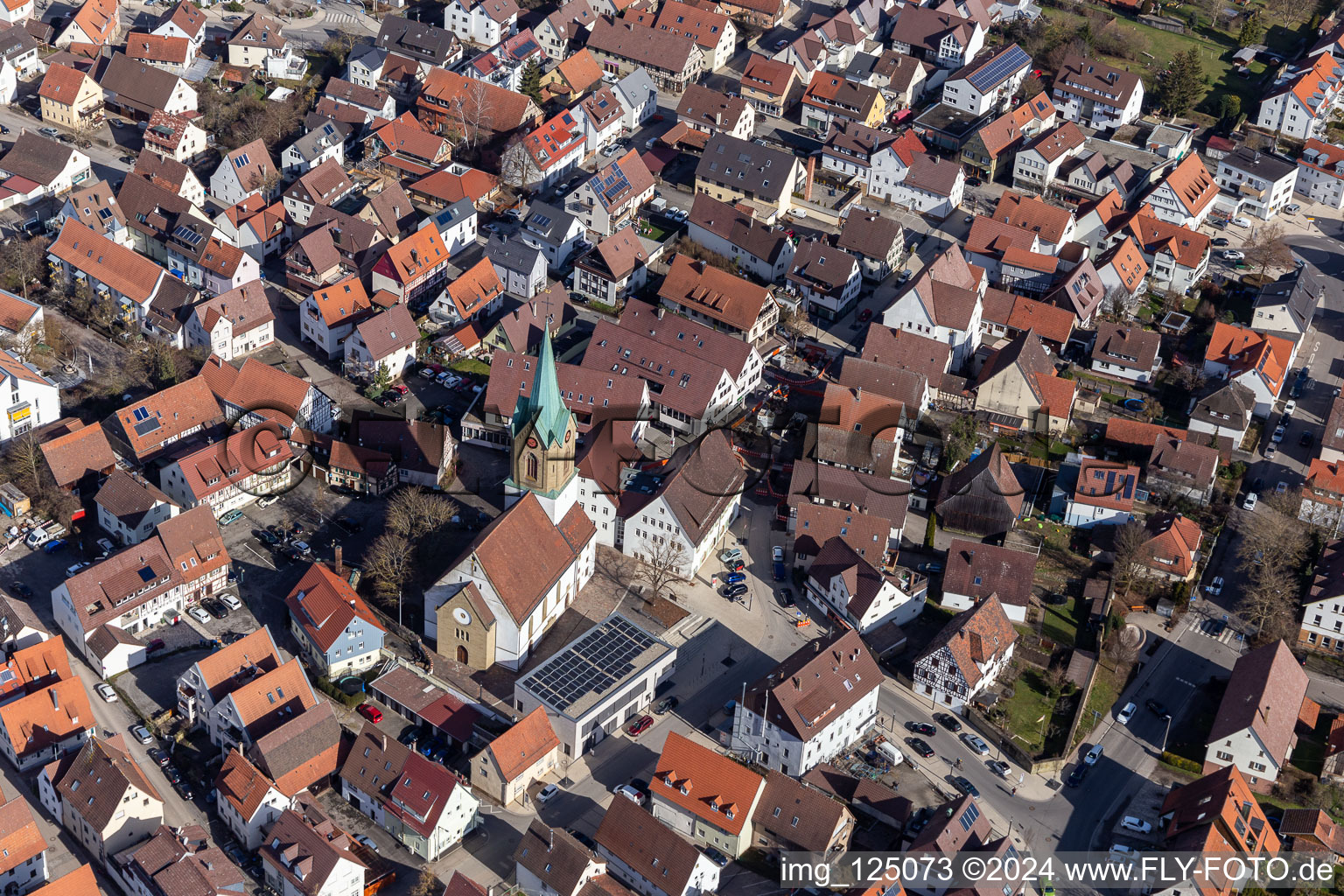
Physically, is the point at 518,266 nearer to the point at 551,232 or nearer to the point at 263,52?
the point at 551,232

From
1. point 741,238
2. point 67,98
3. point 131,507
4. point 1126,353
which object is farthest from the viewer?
point 67,98

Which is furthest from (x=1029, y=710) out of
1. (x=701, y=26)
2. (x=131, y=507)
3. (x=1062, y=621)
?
(x=701, y=26)

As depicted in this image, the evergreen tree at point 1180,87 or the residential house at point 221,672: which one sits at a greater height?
the evergreen tree at point 1180,87

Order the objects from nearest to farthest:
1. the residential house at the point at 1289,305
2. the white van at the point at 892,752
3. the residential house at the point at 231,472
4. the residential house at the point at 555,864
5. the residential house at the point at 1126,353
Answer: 1. the residential house at the point at 555,864
2. the white van at the point at 892,752
3. the residential house at the point at 231,472
4. the residential house at the point at 1126,353
5. the residential house at the point at 1289,305

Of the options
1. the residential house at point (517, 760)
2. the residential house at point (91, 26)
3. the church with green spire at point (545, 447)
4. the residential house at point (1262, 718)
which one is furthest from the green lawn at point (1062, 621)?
the residential house at point (91, 26)

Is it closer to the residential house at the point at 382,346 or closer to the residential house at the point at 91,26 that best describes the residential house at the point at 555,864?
the residential house at the point at 382,346

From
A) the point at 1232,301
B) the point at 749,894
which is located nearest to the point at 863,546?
the point at 749,894

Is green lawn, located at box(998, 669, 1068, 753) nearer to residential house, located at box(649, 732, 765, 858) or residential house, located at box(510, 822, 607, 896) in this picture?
residential house, located at box(649, 732, 765, 858)
